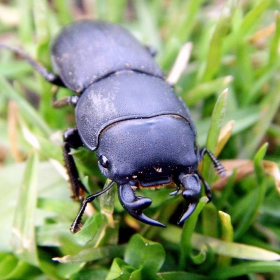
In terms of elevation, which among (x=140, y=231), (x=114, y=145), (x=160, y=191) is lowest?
(x=140, y=231)

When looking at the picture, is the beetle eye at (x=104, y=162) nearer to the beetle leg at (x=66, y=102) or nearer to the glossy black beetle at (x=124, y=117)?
the glossy black beetle at (x=124, y=117)

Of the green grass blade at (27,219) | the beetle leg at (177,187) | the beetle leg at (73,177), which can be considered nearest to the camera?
the beetle leg at (177,187)

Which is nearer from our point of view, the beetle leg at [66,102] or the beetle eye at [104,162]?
the beetle eye at [104,162]

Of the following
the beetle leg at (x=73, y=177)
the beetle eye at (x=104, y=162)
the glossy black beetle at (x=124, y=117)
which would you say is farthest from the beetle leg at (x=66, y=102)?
the beetle eye at (x=104, y=162)

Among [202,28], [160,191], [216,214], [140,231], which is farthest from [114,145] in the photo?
[202,28]

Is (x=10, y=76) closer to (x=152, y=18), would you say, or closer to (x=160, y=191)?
(x=152, y=18)

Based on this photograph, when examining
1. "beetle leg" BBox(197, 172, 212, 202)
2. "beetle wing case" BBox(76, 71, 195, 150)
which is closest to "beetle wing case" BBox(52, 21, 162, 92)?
"beetle wing case" BBox(76, 71, 195, 150)

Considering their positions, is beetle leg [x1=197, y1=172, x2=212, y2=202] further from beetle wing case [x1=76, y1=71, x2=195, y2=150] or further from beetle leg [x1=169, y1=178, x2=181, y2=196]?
beetle wing case [x1=76, y1=71, x2=195, y2=150]

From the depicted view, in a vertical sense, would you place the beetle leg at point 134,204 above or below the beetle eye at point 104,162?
below
